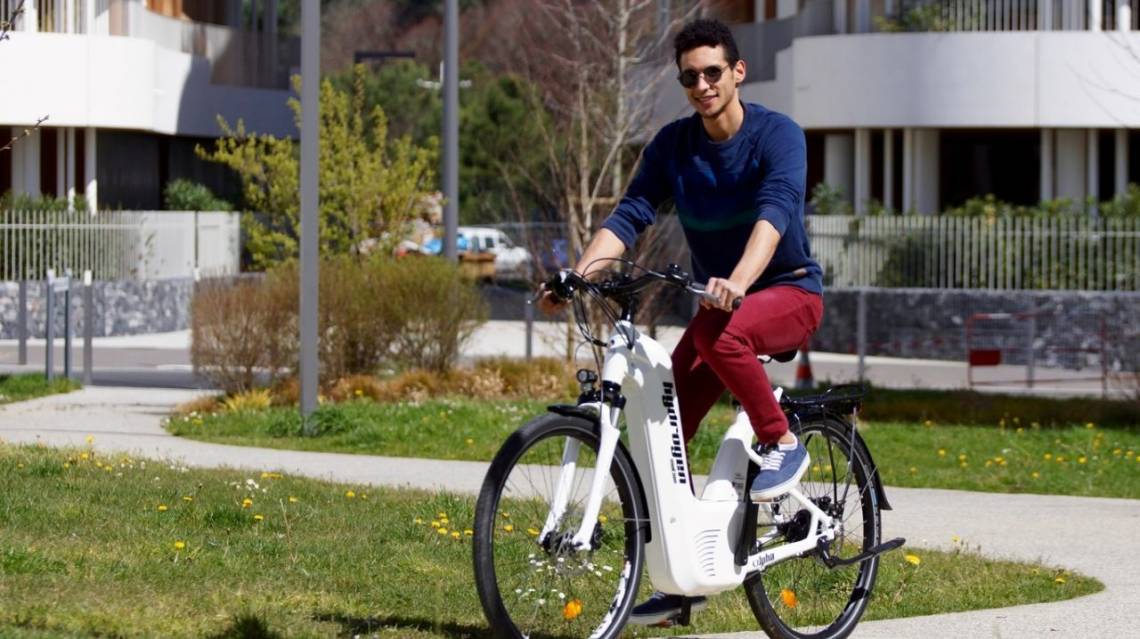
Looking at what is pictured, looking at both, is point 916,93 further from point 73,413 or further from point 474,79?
point 474,79

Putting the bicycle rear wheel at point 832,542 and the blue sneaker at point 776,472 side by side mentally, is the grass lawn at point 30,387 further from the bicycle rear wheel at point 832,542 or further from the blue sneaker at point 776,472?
the blue sneaker at point 776,472

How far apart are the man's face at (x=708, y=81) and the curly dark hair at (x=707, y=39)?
0.05 feet

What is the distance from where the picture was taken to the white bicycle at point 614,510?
575 centimetres

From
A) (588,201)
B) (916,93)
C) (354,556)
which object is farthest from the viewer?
(916,93)

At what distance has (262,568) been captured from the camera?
24.6ft

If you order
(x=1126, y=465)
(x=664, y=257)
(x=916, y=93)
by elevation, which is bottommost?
(x=1126, y=465)

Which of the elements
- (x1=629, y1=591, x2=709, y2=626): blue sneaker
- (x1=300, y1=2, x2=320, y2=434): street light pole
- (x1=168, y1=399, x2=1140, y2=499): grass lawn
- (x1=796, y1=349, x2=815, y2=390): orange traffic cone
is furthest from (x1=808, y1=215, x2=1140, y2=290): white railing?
(x1=629, y1=591, x2=709, y2=626): blue sneaker

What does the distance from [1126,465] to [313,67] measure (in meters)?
6.10

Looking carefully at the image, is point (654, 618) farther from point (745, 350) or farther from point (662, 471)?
point (745, 350)

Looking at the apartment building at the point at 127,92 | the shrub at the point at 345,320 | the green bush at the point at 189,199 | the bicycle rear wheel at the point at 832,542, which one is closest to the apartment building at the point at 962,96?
the green bush at the point at 189,199

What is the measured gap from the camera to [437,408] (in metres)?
15.6

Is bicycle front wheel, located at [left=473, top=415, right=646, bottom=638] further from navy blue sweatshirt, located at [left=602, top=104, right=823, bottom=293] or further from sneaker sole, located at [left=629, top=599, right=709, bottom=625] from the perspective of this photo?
navy blue sweatshirt, located at [left=602, top=104, right=823, bottom=293]

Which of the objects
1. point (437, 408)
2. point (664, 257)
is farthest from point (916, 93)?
point (437, 408)

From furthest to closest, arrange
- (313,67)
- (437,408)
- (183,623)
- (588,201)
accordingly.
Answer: (588,201) → (437,408) → (313,67) → (183,623)
